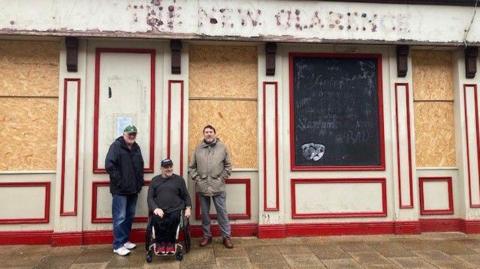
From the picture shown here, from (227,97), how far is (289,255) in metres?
2.66

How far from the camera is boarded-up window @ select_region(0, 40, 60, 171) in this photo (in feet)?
20.6

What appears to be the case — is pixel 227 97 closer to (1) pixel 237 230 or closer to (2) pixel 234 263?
(1) pixel 237 230

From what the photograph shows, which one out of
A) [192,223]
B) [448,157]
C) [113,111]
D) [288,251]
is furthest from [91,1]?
[448,157]

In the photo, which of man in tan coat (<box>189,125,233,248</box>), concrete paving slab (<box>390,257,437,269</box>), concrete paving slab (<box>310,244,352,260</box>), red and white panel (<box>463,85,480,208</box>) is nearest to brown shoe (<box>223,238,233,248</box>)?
man in tan coat (<box>189,125,233,248</box>)

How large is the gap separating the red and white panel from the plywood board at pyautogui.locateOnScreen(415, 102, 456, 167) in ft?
0.77

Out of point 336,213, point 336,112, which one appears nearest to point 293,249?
point 336,213

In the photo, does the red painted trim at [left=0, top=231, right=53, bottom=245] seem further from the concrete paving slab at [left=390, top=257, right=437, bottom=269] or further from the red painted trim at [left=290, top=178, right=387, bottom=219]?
the concrete paving slab at [left=390, top=257, right=437, bottom=269]

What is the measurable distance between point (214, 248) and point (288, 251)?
3.55 feet

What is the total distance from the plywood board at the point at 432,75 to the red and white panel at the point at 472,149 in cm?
36

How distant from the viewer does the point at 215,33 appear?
6.38 m

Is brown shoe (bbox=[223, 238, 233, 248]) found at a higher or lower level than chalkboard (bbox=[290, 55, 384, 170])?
lower

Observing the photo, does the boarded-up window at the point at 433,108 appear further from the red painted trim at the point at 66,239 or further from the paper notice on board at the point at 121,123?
the red painted trim at the point at 66,239

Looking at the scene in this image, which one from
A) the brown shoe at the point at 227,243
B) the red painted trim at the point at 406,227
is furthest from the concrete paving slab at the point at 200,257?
the red painted trim at the point at 406,227

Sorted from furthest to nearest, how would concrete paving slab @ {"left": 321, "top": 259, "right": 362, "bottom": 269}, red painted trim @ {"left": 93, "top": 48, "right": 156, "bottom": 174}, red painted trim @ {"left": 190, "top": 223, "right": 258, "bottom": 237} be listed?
red painted trim @ {"left": 190, "top": 223, "right": 258, "bottom": 237}, red painted trim @ {"left": 93, "top": 48, "right": 156, "bottom": 174}, concrete paving slab @ {"left": 321, "top": 259, "right": 362, "bottom": 269}
